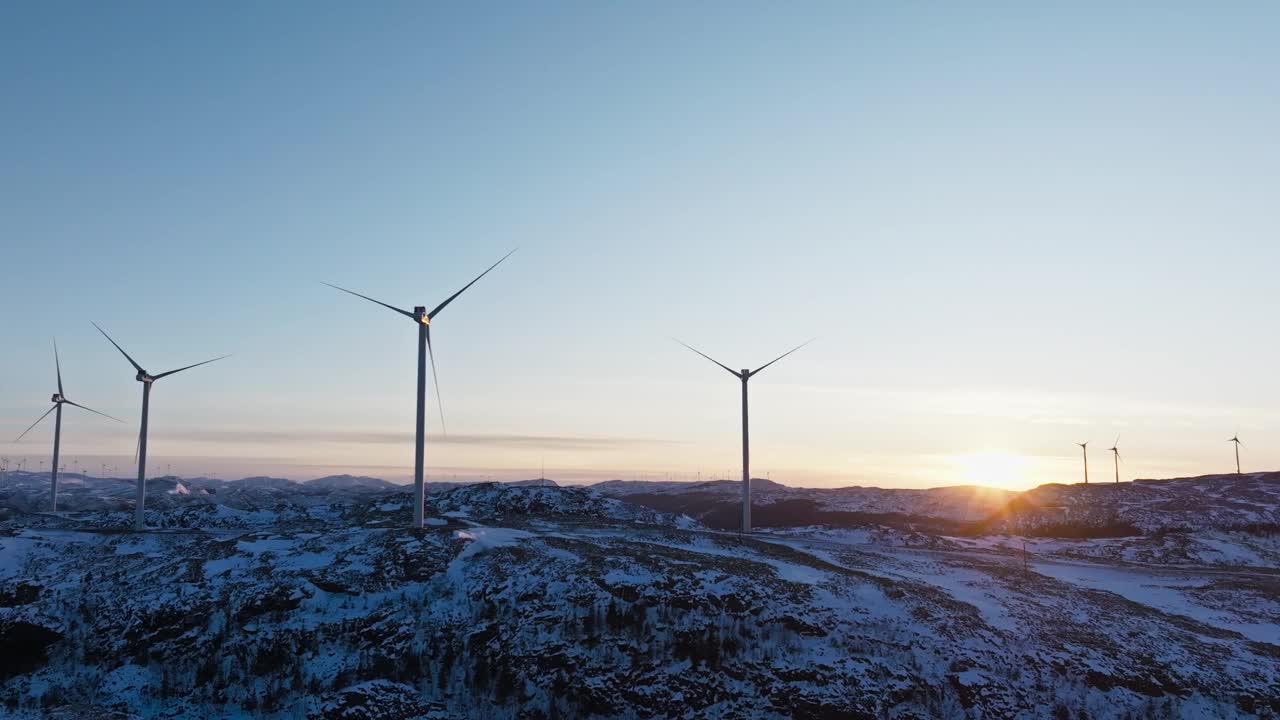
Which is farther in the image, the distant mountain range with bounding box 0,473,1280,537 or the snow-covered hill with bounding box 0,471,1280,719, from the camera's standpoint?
the distant mountain range with bounding box 0,473,1280,537

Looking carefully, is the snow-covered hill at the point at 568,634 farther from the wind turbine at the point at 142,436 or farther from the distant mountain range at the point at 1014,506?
the distant mountain range at the point at 1014,506

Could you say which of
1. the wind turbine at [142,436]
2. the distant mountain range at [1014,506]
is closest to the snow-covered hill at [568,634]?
the wind turbine at [142,436]

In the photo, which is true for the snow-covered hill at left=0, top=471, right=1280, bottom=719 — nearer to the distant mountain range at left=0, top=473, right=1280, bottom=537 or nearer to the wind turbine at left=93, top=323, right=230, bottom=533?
the wind turbine at left=93, top=323, right=230, bottom=533

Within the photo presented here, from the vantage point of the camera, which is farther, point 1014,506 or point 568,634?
point 1014,506

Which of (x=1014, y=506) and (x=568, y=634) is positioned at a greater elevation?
(x=1014, y=506)

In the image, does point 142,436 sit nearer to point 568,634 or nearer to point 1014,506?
point 568,634

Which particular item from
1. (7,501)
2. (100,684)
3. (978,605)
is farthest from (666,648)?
(7,501)

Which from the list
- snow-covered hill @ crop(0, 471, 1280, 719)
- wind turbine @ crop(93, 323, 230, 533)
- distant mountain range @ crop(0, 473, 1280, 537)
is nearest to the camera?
snow-covered hill @ crop(0, 471, 1280, 719)

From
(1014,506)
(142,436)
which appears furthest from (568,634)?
(1014,506)

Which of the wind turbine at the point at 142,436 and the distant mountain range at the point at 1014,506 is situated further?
the distant mountain range at the point at 1014,506

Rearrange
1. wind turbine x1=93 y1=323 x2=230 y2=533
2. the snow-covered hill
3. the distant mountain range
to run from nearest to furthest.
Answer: the snow-covered hill < wind turbine x1=93 y1=323 x2=230 y2=533 < the distant mountain range

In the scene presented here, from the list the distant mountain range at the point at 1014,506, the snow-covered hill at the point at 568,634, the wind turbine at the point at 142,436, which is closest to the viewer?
the snow-covered hill at the point at 568,634

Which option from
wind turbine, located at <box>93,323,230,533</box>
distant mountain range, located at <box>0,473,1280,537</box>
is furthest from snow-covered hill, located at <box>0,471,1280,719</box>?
distant mountain range, located at <box>0,473,1280,537</box>

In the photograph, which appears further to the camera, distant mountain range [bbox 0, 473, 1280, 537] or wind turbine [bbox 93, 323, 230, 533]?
distant mountain range [bbox 0, 473, 1280, 537]
